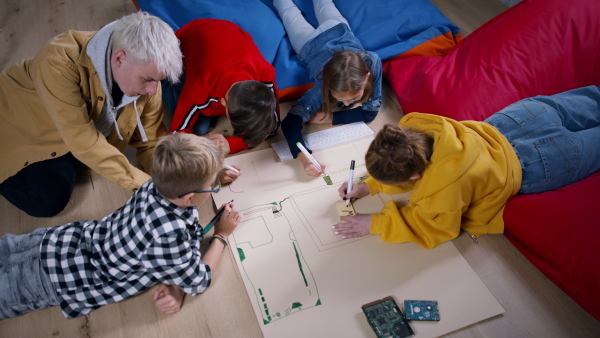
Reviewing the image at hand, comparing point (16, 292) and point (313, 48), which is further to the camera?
point (313, 48)

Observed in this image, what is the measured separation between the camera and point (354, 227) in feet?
5.09

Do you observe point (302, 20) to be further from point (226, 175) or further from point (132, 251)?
point (132, 251)

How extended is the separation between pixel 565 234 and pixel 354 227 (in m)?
0.73

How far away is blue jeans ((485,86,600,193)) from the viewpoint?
1.53 meters

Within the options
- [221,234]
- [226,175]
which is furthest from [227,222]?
[226,175]

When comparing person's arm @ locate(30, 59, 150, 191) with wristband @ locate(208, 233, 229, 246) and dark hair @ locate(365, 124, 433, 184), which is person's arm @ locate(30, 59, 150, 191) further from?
dark hair @ locate(365, 124, 433, 184)

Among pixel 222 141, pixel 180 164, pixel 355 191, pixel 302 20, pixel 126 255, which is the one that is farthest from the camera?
pixel 302 20

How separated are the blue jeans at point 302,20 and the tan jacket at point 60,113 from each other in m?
0.94

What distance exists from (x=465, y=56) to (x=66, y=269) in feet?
6.50

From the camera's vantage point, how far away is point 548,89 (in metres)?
1.90

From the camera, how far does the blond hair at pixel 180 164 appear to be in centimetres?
117

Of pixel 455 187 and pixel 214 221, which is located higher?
pixel 455 187

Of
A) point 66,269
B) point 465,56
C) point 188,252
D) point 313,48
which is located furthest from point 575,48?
point 66,269

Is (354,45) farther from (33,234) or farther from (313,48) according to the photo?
(33,234)
